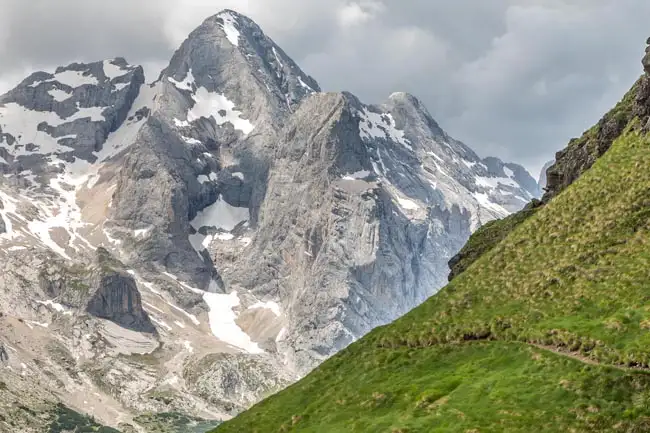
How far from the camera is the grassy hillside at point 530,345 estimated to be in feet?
131

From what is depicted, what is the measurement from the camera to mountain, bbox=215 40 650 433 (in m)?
40.2

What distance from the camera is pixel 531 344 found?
158 ft

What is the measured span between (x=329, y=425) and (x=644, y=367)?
2183 cm

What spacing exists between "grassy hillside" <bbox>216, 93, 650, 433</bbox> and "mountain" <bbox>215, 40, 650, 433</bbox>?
0.11 metres

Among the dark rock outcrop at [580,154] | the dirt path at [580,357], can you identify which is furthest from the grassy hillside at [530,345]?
the dark rock outcrop at [580,154]

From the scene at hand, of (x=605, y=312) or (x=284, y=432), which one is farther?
(x=284, y=432)

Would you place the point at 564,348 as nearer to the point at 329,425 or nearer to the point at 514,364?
the point at 514,364

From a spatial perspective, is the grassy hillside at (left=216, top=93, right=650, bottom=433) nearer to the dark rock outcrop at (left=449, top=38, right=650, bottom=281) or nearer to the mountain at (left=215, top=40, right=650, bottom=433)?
the mountain at (left=215, top=40, right=650, bottom=433)

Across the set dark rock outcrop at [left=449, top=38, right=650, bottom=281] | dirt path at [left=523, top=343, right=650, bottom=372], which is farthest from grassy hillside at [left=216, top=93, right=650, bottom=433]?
dark rock outcrop at [left=449, top=38, right=650, bottom=281]

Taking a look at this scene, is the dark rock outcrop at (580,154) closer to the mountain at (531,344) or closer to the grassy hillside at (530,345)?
the mountain at (531,344)

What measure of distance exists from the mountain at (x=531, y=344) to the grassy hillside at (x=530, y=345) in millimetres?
110

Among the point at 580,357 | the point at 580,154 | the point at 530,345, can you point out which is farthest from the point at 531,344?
the point at 580,154

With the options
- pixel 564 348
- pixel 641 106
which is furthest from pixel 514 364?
pixel 641 106

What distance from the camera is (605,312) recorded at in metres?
46.7
